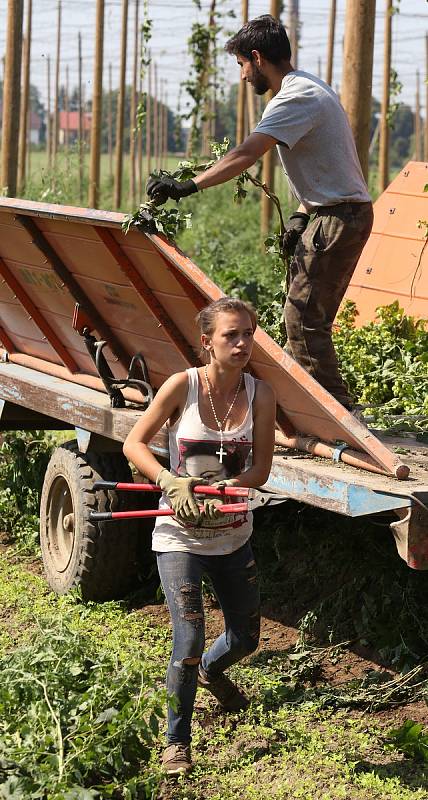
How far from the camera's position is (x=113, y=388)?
6.14 m

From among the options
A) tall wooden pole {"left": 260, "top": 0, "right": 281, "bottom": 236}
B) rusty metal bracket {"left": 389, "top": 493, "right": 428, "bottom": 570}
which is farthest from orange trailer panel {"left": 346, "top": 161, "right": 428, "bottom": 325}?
rusty metal bracket {"left": 389, "top": 493, "right": 428, "bottom": 570}

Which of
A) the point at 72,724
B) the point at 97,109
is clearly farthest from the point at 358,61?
the point at 97,109

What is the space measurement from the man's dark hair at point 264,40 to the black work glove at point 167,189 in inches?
31.4

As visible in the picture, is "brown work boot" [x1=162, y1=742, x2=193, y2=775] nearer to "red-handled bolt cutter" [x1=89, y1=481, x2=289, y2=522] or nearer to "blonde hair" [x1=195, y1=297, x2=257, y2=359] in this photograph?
"red-handled bolt cutter" [x1=89, y1=481, x2=289, y2=522]

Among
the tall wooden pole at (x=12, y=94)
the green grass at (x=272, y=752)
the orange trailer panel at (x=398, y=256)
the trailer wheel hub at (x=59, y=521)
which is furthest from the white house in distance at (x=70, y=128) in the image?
the green grass at (x=272, y=752)

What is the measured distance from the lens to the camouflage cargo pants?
555 centimetres

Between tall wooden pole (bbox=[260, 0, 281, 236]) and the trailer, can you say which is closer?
the trailer

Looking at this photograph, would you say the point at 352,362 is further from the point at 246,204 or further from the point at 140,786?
the point at 246,204

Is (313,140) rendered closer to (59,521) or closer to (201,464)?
(201,464)

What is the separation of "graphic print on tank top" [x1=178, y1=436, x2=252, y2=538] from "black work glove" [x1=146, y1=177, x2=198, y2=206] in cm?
119

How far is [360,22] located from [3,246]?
334 centimetres

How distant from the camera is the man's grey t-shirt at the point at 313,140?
533cm

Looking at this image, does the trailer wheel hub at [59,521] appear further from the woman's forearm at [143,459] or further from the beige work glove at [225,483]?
the beige work glove at [225,483]

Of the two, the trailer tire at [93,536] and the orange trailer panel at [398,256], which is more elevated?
the orange trailer panel at [398,256]
